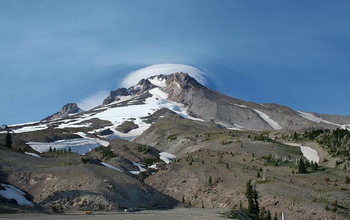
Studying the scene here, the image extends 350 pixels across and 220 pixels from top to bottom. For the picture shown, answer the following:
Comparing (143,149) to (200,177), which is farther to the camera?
(143,149)

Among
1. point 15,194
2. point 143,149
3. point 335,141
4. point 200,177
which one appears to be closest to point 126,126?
point 143,149

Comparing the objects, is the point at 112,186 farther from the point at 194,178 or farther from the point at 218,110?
A: the point at 218,110

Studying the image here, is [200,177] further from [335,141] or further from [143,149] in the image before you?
[143,149]

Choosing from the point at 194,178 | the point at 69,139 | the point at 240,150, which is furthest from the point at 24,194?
the point at 69,139

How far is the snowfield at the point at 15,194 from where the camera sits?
25.5 metres

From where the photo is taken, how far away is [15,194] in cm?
2672

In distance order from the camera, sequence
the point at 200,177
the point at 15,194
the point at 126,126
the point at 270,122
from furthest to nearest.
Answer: the point at 270,122
the point at 126,126
the point at 200,177
the point at 15,194

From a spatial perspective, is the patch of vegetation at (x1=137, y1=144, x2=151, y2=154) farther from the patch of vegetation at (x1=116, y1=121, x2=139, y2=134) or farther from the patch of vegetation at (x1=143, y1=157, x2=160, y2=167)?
the patch of vegetation at (x1=116, y1=121, x2=139, y2=134)

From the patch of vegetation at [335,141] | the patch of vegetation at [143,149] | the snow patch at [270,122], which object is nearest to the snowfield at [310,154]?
the patch of vegetation at [335,141]

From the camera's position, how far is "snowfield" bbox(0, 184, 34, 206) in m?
25.5

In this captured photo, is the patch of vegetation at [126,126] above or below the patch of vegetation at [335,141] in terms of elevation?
above

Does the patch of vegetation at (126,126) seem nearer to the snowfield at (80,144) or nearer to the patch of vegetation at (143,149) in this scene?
the snowfield at (80,144)

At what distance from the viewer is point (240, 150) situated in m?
58.2

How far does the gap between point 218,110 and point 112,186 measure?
16231cm
